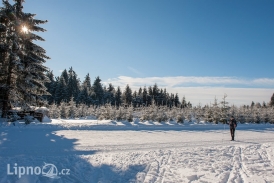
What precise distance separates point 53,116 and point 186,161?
2736 cm

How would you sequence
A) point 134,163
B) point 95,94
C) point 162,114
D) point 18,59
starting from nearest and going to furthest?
point 134,163
point 18,59
point 162,114
point 95,94

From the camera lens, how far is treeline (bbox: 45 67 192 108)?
2266 inches

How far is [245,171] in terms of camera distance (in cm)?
739

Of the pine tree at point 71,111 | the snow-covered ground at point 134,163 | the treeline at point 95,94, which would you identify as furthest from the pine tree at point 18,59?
the treeline at point 95,94

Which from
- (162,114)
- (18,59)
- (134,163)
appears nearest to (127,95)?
(162,114)

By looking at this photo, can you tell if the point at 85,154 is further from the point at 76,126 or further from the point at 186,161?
the point at 76,126

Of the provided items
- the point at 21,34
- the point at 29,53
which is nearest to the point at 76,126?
the point at 29,53

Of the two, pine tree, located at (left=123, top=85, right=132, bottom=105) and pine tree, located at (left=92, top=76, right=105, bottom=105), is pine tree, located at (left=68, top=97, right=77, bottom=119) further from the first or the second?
pine tree, located at (left=123, top=85, right=132, bottom=105)

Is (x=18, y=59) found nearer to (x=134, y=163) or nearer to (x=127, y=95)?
(x=134, y=163)

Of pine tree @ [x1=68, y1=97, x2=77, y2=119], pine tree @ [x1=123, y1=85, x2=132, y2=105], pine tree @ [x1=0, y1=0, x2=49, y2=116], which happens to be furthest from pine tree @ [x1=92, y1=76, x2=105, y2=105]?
pine tree @ [x1=0, y1=0, x2=49, y2=116]

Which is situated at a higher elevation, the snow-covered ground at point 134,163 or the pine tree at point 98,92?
the pine tree at point 98,92

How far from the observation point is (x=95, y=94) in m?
67.8

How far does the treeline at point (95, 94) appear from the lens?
57.6 meters

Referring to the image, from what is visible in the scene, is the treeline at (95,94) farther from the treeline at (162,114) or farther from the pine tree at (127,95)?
the treeline at (162,114)
